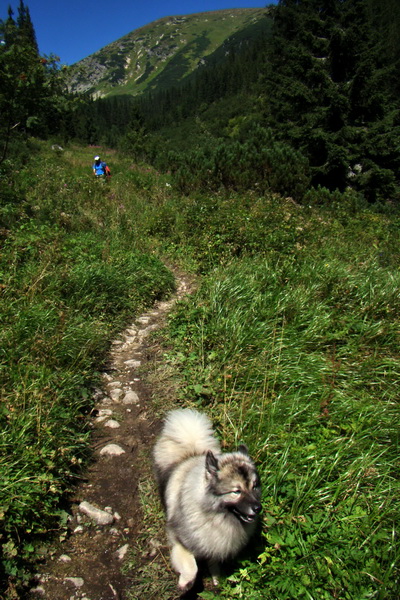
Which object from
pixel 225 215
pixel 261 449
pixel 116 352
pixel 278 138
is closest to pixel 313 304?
pixel 261 449

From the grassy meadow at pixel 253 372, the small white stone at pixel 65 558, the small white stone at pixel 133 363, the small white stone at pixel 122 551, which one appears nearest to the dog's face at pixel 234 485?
the grassy meadow at pixel 253 372

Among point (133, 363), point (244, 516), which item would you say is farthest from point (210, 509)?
point (133, 363)

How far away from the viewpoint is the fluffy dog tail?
2654 mm

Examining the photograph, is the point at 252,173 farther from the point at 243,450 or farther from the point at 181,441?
the point at 243,450

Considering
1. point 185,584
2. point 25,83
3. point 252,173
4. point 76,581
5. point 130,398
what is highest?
point 25,83

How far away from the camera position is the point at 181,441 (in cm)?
271

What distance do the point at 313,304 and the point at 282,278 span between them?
0.87 m

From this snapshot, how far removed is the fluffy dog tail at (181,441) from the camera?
265 cm

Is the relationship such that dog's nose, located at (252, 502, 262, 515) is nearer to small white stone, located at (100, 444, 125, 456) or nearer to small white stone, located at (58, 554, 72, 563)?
small white stone, located at (58, 554, 72, 563)

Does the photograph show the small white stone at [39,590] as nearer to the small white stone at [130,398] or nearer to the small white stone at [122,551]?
the small white stone at [122,551]

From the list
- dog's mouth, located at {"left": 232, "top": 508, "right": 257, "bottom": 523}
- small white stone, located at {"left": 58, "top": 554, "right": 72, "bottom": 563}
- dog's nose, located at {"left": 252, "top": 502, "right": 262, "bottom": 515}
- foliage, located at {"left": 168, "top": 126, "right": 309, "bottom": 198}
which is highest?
foliage, located at {"left": 168, "top": 126, "right": 309, "bottom": 198}

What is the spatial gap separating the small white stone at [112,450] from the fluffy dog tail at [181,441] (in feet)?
2.18

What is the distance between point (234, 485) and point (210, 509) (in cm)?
26

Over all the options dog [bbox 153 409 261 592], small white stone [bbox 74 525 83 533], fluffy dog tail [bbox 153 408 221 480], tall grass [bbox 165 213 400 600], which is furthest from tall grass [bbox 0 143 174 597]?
tall grass [bbox 165 213 400 600]
